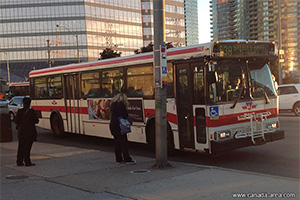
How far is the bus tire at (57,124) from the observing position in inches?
584

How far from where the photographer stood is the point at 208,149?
8391 mm

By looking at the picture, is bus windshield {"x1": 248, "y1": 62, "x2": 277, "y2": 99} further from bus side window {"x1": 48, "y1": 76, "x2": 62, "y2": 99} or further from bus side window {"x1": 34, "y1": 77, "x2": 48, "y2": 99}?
bus side window {"x1": 34, "y1": 77, "x2": 48, "y2": 99}

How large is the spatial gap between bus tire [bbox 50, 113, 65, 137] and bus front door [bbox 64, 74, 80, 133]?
0.62 m

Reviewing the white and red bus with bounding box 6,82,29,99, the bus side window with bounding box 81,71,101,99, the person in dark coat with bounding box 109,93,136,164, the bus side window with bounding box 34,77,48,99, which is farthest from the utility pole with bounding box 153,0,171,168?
the white and red bus with bounding box 6,82,29,99

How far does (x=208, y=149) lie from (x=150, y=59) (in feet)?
10.7

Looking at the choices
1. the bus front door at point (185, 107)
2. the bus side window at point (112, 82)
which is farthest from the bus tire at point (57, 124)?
the bus front door at point (185, 107)

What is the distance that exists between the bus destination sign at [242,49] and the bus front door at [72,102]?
6927 millimetres

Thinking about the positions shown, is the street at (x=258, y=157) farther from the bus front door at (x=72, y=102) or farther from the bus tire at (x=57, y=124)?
the bus tire at (x=57, y=124)

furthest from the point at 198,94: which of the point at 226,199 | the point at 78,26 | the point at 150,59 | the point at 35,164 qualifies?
the point at 78,26

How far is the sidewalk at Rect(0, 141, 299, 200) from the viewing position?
18.8 ft

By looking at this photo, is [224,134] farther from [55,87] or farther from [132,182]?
[55,87]

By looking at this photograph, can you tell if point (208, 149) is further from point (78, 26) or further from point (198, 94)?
point (78, 26)

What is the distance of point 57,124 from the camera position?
15.3m

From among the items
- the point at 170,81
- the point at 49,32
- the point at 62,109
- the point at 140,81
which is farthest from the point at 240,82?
the point at 49,32
